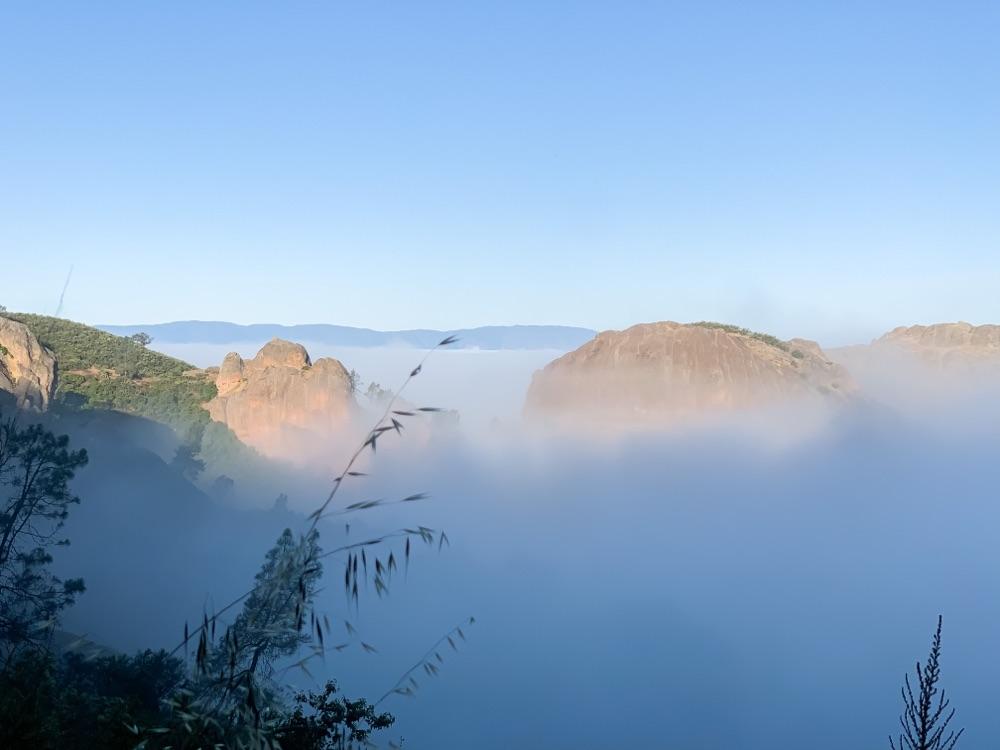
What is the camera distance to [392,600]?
111m

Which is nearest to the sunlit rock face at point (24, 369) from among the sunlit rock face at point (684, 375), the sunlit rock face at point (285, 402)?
the sunlit rock face at point (285, 402)

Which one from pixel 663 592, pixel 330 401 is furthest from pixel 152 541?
pixel 663 592

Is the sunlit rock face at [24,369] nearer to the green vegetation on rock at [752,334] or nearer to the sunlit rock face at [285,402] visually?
the sunlit rock face at [285,402]

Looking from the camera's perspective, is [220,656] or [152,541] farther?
[152,541]

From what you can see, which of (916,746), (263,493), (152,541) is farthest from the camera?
(263,493)

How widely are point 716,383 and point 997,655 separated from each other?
87482 millimetres

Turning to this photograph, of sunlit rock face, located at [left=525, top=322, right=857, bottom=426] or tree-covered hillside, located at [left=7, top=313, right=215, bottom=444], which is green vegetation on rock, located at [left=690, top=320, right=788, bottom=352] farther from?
tree-covered hillside, located at [left=7, top=313, right=215, bottom=444]

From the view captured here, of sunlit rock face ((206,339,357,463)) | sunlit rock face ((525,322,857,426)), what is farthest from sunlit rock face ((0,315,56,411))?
sunlit rock face ((525,322,857,426))

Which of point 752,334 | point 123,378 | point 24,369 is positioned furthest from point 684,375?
point 24,369

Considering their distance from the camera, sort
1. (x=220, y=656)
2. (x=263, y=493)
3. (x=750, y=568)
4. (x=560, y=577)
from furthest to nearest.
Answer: (x=750, y=568)
(x=560, y=577)
(x=263, y=493)
(x=220, y=656)

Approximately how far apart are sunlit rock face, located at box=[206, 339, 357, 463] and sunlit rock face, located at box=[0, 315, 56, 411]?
2366 centimetres

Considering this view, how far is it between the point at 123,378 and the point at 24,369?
20.9 m

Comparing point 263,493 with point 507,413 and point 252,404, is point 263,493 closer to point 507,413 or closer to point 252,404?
point 252,404

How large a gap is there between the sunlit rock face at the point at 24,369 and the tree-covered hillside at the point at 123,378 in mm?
5266
